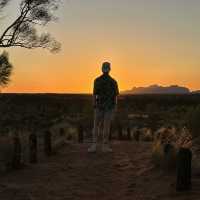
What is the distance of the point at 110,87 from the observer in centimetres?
1563

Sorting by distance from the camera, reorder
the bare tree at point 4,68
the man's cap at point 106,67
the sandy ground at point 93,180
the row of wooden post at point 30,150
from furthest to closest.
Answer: the bare tree at point 4,68
the man's cap at point 106,67
the row of wooden post at point 30,150
the sandy ground at point 93,180

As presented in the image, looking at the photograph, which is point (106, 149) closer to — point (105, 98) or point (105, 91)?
point (105, 98)

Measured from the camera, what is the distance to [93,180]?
11859 millimetres

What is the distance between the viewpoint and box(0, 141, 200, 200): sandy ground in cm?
1027

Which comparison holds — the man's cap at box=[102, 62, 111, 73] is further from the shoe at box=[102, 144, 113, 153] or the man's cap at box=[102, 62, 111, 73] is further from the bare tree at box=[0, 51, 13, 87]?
the bare tree at box=[0, 51, 13, 87]

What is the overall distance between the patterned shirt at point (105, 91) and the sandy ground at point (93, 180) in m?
1.35

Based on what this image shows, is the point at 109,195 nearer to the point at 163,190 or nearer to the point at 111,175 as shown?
the point at 163,190

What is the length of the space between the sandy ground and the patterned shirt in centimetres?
135

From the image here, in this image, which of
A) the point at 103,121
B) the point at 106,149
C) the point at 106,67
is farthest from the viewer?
the point at 103,121

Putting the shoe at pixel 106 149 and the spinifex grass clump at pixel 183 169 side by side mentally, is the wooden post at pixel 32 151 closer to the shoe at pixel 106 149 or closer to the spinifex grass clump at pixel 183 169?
the shoe at pixel 106 149

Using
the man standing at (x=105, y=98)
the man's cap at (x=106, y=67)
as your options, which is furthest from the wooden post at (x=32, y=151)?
the man's cap at (x=106, y=67)

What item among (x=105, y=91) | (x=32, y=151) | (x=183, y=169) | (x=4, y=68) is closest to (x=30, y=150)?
(x=32, y=151)

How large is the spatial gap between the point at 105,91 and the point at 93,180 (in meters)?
4.23

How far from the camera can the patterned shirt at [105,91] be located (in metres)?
15.6
